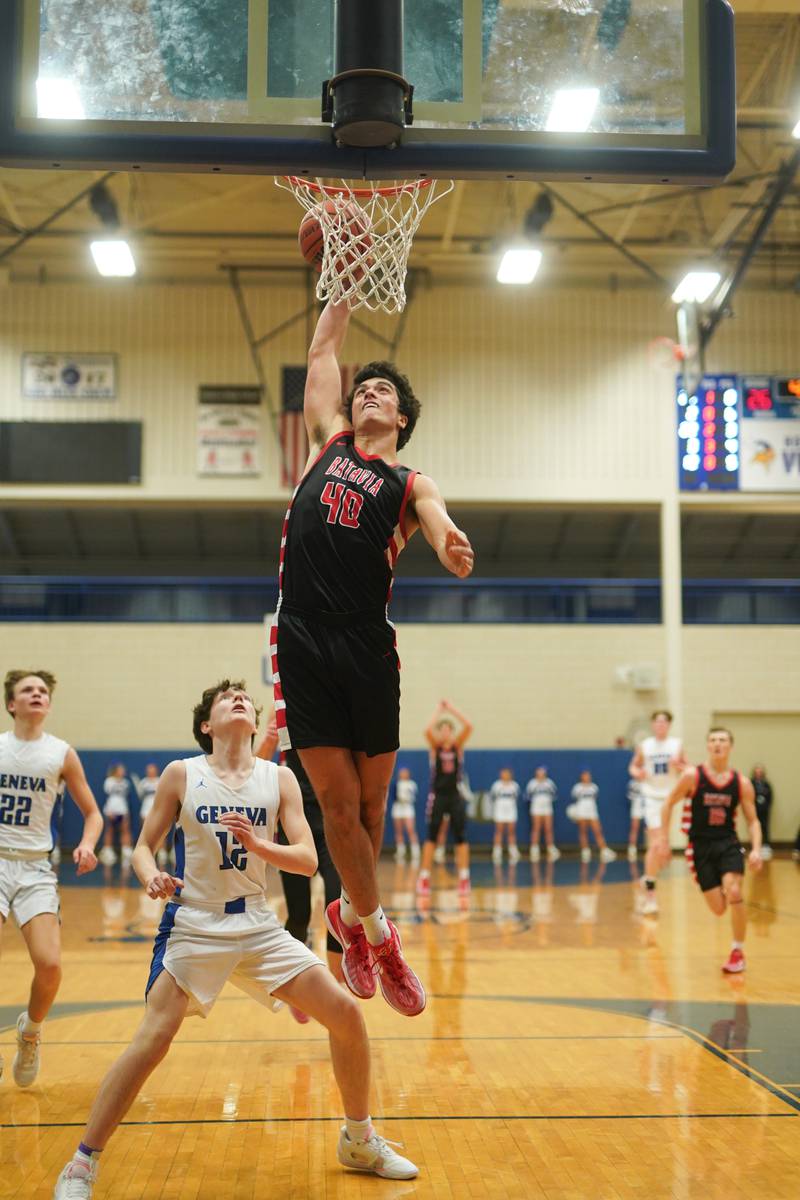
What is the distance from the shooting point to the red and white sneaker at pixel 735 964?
837 centimetres

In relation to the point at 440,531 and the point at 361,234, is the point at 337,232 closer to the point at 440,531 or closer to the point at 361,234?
the point at 361,234

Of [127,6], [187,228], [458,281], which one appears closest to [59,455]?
[187,228]

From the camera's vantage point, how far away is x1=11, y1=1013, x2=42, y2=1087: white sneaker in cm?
548

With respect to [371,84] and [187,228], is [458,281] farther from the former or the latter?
[371,84]

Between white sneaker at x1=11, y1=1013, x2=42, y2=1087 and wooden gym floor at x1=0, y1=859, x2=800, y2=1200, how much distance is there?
0.08 metres

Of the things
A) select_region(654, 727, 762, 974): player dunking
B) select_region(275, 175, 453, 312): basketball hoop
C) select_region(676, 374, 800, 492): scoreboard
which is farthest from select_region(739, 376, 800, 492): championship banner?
select_region(275, 175, 453, 312): basketball hoop

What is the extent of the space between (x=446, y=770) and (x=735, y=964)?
4.88 meters

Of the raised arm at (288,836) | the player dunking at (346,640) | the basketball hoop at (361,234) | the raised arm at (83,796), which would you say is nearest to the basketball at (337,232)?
the basketball hoop at (361,234)

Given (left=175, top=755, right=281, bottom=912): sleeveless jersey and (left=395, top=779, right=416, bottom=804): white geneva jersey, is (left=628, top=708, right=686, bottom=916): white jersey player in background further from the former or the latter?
(left=175, top=755, right=281, bottom=912): sleeveless jersey

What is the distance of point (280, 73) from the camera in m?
4.23

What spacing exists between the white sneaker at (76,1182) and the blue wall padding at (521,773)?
50.1ft

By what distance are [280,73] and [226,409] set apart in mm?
16100

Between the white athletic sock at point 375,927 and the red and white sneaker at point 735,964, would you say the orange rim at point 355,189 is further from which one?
the red and white sneaker at point 735,964

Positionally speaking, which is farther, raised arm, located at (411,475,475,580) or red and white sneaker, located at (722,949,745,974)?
red and white sneaker, located at (722,949,745,974)
